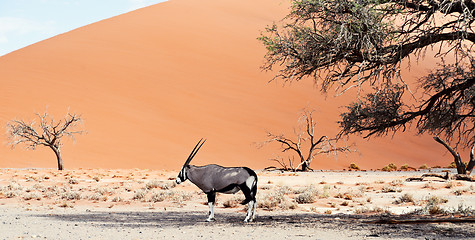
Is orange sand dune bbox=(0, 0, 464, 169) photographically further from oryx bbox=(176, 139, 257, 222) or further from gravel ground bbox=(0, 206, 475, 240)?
oryx bbox=(176, 139, 257, 222)

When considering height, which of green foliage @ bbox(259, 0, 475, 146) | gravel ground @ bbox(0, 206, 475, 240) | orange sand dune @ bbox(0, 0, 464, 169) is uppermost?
orange sand dune @ bbox(0, 0, 464, 169)

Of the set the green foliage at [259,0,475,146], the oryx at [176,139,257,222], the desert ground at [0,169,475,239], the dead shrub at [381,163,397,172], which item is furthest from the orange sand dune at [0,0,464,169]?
the green foliage at [259,0,475,146]

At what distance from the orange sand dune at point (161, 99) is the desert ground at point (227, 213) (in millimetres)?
18044

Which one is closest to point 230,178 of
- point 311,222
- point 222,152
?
point 311,222

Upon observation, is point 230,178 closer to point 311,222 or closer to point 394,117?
point 311,222

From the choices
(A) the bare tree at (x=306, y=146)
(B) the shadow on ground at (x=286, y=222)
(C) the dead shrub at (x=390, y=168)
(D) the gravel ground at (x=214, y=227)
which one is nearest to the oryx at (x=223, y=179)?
(D) the gravel ground at (x=214, y=227)

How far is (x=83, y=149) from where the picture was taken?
37344 millimetres

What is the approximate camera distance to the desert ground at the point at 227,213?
28.8 ft

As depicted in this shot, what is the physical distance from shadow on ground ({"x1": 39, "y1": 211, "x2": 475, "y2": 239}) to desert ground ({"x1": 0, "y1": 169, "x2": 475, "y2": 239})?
0.05ft

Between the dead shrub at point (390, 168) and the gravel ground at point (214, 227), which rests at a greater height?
the dead shrub at point (390, 168)

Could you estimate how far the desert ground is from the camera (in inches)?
346

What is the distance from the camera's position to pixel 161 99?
46344 millimetres

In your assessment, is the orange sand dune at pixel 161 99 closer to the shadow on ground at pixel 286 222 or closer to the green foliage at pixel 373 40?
the shadow on ground at pixel 286 222

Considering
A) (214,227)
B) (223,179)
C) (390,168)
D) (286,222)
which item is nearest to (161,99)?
(390,168)
